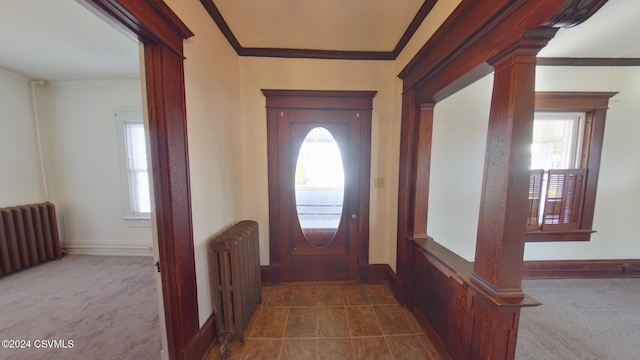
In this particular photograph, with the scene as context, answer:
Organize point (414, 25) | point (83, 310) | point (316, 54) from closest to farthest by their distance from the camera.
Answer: point (414, 25) < point (83, 310) < point (316, 54)

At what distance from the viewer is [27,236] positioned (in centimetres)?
302

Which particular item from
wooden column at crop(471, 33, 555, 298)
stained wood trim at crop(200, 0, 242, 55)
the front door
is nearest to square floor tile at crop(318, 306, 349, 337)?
the front door

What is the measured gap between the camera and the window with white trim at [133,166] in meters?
3.31

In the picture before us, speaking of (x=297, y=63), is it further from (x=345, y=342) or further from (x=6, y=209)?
(x=6, y=209)

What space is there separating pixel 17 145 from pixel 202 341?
4090mm

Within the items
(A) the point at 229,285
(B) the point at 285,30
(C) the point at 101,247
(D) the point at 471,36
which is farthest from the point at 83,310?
(D) the point at 471,36

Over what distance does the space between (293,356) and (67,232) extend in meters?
4.35

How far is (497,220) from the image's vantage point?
1113 mm

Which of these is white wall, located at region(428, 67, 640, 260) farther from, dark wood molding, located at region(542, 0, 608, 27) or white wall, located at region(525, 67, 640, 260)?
dark wood molding, located at region(542, 0, 608, 27)

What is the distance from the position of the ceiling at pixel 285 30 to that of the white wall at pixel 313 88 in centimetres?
18

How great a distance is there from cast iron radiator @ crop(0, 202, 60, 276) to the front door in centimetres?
357

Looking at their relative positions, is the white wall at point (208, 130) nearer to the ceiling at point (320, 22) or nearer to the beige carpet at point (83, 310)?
the ceiling at point (320, 22)

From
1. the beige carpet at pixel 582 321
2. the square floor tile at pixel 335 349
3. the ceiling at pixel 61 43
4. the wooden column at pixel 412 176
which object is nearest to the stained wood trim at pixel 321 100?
the wooden column at pixel 412 176

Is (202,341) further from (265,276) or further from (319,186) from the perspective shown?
(319,186)
